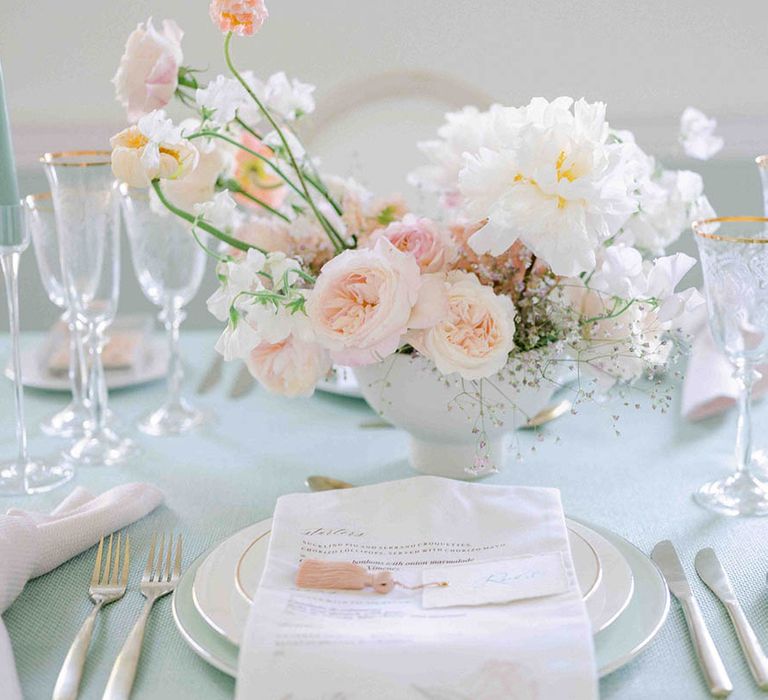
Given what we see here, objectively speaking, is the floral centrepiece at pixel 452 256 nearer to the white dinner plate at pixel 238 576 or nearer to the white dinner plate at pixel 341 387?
the white dinner plate at pixel 238 576

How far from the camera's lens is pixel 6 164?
3.28ft

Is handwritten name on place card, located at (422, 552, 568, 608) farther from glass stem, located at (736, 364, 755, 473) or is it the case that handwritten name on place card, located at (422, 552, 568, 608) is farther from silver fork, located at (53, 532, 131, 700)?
glass stem, located at (736, 364, 755, 473)

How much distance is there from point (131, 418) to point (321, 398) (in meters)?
0.24

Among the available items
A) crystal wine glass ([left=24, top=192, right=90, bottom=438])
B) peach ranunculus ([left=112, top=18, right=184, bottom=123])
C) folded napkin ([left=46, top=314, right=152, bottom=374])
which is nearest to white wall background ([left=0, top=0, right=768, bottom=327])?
folded napkin ([left=46, top=314, right=152, bottom=374])

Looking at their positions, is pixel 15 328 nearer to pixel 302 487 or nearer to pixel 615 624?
pixel 302 487

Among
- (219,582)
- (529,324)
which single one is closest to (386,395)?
(529,324)

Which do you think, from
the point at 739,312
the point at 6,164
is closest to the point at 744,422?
the point at 739,312

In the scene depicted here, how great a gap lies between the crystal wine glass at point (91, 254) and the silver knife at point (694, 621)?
2.01 ft

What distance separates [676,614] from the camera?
0.76m

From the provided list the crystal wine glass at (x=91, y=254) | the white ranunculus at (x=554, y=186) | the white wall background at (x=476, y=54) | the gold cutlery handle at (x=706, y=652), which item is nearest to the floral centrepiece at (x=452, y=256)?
the white ranunculus at (x=554, y=186)

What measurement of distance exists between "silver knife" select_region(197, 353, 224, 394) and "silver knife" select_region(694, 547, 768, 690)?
2.45 feet

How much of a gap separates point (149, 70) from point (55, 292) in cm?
33

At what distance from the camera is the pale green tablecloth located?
2.28ft

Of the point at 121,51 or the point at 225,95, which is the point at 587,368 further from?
the point at 121,51
